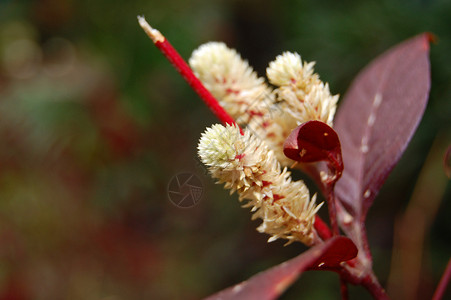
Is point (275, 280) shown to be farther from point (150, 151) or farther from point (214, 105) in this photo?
point (150, 151)

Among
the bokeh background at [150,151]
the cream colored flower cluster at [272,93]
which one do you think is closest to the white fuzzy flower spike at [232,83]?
the cream colored flower cluster at [272,93]

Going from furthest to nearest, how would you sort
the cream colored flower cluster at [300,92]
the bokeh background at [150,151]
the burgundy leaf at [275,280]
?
the bokeh background at [150,151] → the cream colored flower cluster at [300,92] → the burgundy leaf at [275,280]

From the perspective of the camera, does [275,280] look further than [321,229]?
No

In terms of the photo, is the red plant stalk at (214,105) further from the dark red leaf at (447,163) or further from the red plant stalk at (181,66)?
the dark red leaf at (447,163)

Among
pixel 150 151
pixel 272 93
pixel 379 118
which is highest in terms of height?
pixel 272 93

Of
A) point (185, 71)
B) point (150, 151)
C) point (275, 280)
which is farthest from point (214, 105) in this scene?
point (150, 151)

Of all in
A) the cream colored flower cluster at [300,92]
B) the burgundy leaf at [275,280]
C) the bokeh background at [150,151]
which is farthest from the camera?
the bokeh background at [150,151]

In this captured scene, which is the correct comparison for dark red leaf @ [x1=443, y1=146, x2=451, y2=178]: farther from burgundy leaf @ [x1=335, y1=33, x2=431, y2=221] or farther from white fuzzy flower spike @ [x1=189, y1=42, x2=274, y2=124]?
white fuzzy flower spike @ [x1=189, y1=42, x2=274, y2=124]

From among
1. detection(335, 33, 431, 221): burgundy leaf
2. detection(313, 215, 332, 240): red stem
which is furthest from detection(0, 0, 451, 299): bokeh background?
detection(313, 215, 332, 240): red stem
